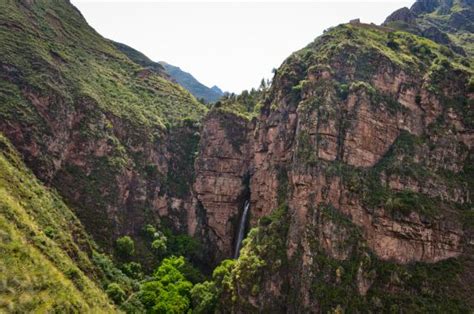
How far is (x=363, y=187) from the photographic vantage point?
63.3 m

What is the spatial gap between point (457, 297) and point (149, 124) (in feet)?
263

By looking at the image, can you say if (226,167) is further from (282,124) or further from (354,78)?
(354,78)

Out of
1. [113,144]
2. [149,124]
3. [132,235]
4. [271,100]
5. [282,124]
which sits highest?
[271,100]

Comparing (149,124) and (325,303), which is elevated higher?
Result: (149,124)

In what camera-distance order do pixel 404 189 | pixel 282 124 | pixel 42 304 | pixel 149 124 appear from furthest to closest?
pixel 149 124 → pixel 282 124 → pixel 404 189 → pixel 42 304

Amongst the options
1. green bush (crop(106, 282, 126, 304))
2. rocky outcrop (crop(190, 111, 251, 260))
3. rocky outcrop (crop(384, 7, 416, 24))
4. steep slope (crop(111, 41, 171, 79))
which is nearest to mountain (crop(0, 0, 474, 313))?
green bush (crop(106, 282, 126, 304))

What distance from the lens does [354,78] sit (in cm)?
7481

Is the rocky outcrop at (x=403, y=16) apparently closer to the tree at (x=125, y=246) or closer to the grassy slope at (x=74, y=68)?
the grassy slope at (x=74, y=68)

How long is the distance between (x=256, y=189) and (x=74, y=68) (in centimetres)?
5503

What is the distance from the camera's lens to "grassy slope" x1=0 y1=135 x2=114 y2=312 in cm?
4122

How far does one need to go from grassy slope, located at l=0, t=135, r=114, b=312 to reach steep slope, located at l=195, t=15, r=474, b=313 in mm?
24446

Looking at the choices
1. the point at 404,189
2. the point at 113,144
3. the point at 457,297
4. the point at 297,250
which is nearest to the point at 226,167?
the point at 113,144

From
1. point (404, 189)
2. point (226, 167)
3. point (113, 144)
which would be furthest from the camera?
point (226, 167)

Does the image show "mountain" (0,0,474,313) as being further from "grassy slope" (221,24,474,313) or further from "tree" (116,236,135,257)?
"tree" (116,236,135,257)
